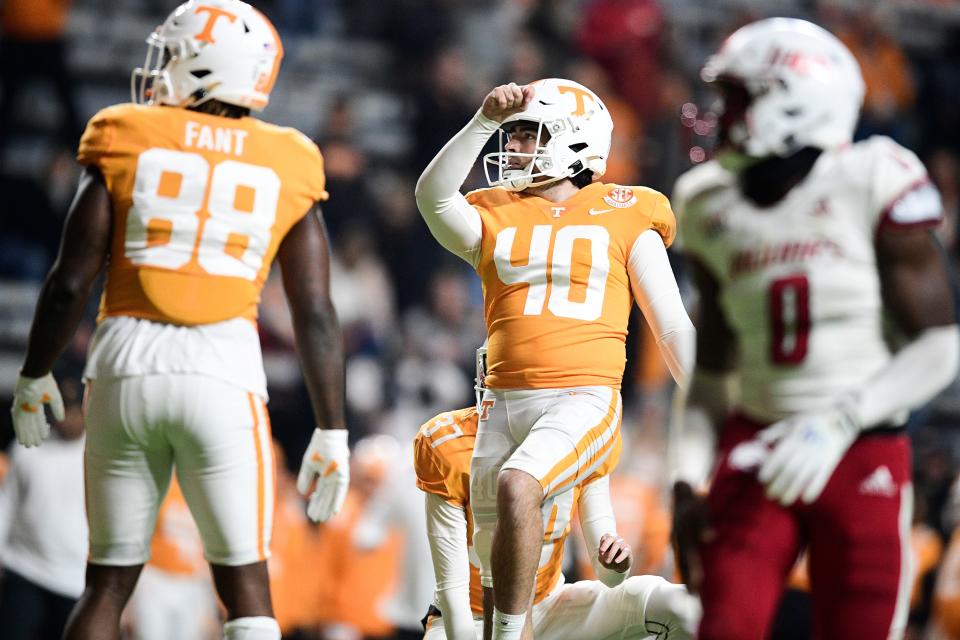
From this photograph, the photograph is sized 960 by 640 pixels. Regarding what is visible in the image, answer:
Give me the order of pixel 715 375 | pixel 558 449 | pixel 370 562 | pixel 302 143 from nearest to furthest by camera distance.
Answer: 1. pixel 715 375
2. pixel 558 449
3. pixel 302 143
4. pixel 370 562

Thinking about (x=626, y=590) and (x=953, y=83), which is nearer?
(x=626, y=590)

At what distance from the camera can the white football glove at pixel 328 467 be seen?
435 centimetres

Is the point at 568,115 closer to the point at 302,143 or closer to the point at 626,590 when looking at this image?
the point at 302,143

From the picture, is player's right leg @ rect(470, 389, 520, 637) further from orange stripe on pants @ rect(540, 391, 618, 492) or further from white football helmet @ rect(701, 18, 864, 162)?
white football helmet @ rect(701, 18, 864, 162)

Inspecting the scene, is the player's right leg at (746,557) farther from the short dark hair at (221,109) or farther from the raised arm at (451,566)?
the short dark hair at (221,109)

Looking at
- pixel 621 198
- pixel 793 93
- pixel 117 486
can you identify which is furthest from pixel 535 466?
pixel 793 93

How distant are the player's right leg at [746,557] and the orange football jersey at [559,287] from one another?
3.67 feet

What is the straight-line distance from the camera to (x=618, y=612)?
4355 millimetres

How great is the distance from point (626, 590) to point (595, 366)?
0.72m

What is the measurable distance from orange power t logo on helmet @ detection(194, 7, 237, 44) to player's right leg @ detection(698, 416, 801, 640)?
2085 mm

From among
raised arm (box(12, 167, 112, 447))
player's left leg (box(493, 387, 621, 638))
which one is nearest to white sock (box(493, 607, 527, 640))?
player's left leg (box(493, 387, 621, 638))

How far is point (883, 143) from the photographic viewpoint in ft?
10.2

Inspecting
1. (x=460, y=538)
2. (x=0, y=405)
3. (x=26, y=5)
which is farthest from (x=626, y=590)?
(x=26, y=5)

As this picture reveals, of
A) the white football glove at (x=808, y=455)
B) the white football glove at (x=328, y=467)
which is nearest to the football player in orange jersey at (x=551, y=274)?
the white football glove at (x=328, y=467)
